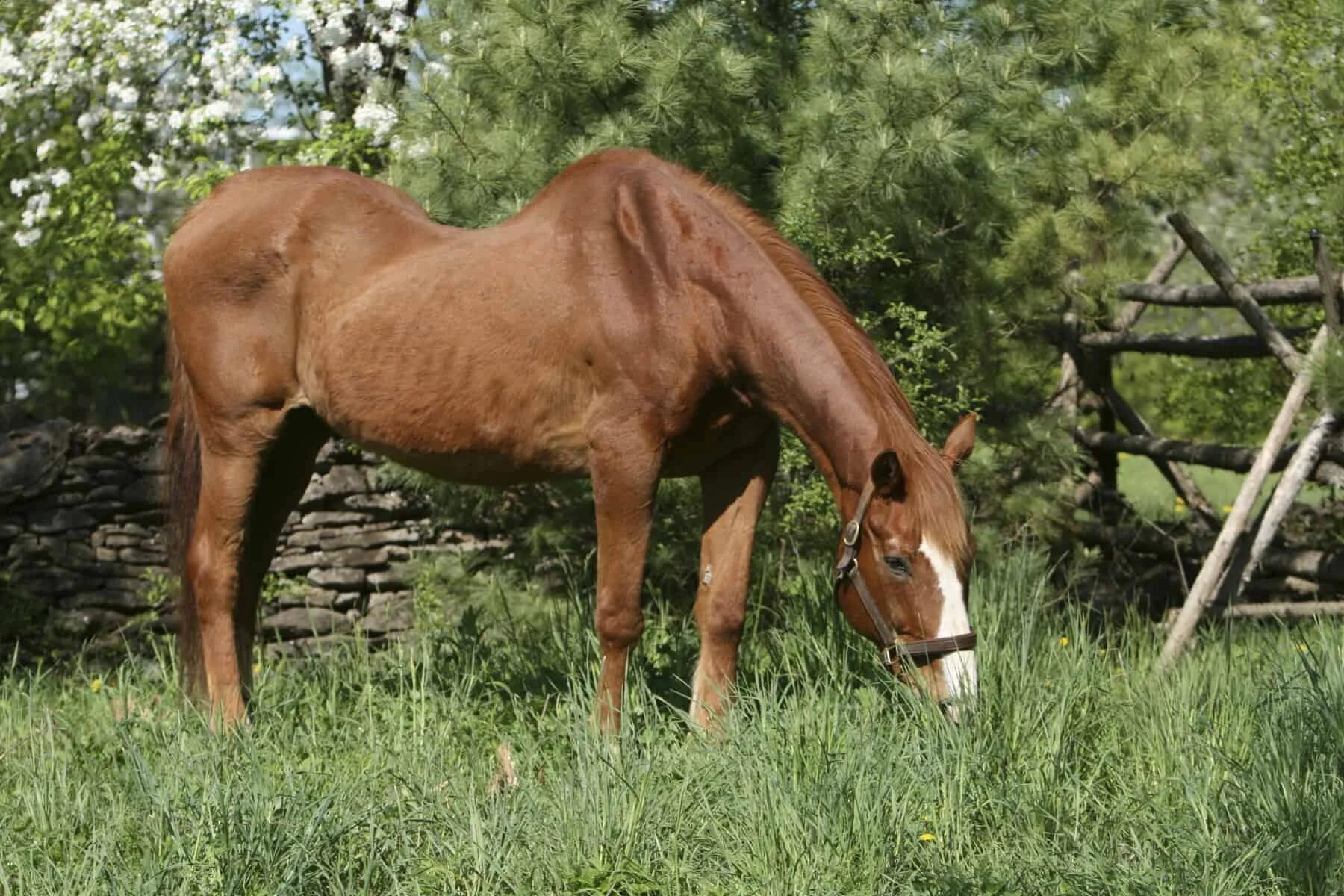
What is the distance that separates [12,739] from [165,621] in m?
3.11

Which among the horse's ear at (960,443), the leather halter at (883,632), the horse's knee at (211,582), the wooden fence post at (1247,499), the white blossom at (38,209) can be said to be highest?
the horse's ear at (960,443)

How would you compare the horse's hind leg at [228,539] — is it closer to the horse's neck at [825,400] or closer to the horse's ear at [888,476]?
the horse's neck at [825,400]

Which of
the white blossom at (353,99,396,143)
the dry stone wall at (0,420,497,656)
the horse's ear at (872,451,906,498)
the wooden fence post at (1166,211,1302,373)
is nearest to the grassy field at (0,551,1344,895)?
the horse's ear at (872,451,906,498)

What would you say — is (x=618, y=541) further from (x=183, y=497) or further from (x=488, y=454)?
(x=183, y=497)

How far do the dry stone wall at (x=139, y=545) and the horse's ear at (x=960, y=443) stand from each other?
405cm

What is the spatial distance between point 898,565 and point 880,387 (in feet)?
1.79

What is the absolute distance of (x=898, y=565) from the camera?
4090mm

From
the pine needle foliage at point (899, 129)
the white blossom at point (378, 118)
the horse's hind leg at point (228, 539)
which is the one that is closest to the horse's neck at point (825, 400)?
the pine needle foliage at point (899, 129)

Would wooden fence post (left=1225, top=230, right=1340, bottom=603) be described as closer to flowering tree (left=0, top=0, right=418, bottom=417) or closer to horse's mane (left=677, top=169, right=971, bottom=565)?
horse's mane (left=677, top=169, right=971, bottom=565)

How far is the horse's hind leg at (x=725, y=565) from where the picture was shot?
4594 mm

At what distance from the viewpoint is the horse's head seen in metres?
3.96

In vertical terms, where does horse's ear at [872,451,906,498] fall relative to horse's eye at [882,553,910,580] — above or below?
above

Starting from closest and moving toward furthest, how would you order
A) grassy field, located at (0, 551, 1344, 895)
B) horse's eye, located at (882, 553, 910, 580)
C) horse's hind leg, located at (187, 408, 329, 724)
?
grassy field, located at (0, 551, 1344, 895) < horse's eye, located at (882, 553, 910, 580) < horse's hind leg, located at (187, 408, 329, 724)

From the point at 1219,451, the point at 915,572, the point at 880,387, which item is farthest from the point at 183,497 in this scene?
the point at 1219,451
